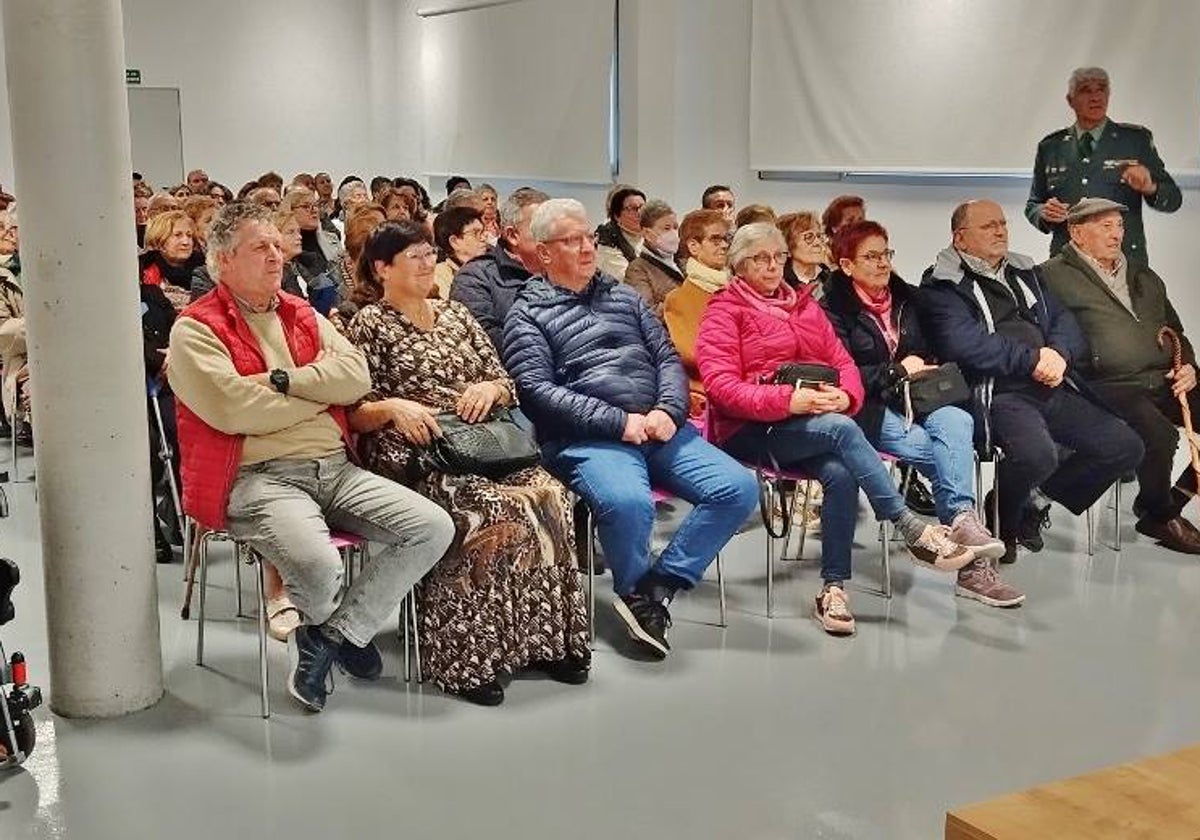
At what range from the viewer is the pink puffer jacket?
4.11 meters

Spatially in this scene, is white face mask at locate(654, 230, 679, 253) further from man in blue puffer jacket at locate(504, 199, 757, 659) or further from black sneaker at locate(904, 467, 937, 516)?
man in blue puffer jacket at locate(504, 199, 757, 659)

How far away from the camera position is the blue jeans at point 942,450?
427cm

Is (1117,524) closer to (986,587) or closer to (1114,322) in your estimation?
(1114,322)

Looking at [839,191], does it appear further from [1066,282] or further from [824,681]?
[824,681]

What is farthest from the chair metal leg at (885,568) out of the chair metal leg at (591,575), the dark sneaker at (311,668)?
the dark sneaker at (311,668)

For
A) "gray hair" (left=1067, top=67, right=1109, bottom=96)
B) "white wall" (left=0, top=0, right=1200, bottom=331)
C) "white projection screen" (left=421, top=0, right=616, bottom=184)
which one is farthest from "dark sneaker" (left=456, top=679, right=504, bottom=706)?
"white projection screen" (left=421, top=0, right=616, bottom=184)

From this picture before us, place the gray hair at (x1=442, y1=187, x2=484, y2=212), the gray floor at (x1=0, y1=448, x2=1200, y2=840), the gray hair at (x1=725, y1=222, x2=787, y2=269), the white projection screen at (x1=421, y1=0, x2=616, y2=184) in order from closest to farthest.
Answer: the gray floor at (x1=0, y1=448, x2=1200, y2=840), the gray hair at (x1=725, y1=222, x2=787, y2=269), the gray hair at (x1=442, y1=187, x2=484, y2=212), the white projection screen at (x1=421, y1=0, x2=616, y2=184)

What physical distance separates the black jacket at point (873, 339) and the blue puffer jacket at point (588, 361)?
2.24ft

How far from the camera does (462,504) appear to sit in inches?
140

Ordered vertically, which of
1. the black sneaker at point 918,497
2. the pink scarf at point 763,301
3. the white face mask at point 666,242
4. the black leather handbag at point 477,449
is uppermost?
the white face mask at point 666,242

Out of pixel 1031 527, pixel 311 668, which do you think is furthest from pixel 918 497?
pixel 311 668

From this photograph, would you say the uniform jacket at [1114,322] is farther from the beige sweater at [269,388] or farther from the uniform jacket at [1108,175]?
the beige sweater at [269,388]

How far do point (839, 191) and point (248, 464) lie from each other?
19.1ft

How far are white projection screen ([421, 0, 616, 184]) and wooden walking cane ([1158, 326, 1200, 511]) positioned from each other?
5.72 metres
